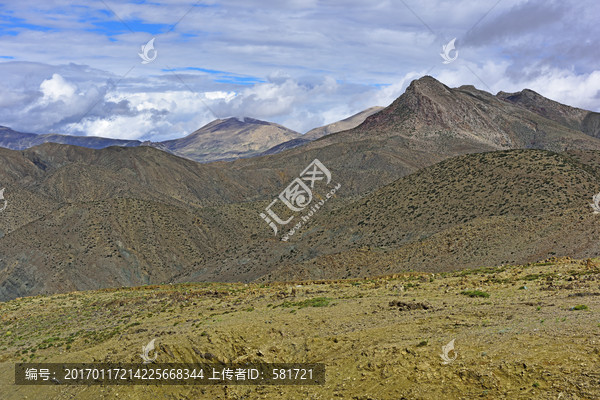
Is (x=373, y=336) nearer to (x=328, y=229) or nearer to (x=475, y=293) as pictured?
(x=475, y=293)

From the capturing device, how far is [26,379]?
71.5 ft

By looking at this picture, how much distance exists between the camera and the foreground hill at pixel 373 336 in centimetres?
1310

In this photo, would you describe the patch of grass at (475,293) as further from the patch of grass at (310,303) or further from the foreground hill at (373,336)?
the patch of grass at (310,303)

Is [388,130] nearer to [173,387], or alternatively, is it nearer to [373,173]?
[373,173]

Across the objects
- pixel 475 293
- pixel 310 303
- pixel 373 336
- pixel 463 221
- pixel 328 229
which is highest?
pixel 328 229

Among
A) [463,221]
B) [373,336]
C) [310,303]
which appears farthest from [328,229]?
[373,336]

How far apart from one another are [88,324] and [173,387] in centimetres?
1335

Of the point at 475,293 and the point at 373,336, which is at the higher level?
the point at 475,293

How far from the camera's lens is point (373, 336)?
17.0 metres

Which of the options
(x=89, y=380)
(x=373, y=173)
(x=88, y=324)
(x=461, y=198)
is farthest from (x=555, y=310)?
(x=373, y=173)

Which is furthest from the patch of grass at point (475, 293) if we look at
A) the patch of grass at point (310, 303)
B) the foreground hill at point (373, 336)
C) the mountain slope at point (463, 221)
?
the mountain slope at point (463, 221)

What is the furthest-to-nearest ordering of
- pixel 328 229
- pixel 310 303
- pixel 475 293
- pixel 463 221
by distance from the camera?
pixel 328 229 → pixel 463 221 → pixel 310 303 → pixel 475 293

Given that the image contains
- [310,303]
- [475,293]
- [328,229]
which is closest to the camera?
[475,293]

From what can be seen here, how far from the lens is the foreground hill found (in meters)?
13.1
